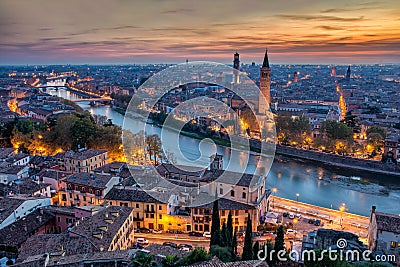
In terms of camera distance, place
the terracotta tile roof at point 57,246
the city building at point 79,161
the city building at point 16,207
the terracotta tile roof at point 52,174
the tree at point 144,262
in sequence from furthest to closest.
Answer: the city building at point 79,161, the terracotta tile roof at point 52,174, the city building at point 16,207, the terracotta tile roof at point 57,246, the tree at point 144,262

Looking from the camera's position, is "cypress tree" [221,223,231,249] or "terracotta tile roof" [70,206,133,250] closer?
"terracotta tile roof" [70,206,133,250]

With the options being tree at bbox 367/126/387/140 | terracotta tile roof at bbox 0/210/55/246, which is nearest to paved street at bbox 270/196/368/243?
terracotta tile roof at bbox 0/210/55/246

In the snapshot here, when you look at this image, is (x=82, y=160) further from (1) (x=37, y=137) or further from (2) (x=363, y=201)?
(2) (x=363, y=201)

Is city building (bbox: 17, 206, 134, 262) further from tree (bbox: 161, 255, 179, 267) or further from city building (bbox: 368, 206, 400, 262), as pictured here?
city building (bbox: 368, 206, 400, 262)

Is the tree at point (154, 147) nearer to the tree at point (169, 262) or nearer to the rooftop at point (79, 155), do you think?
the rooftop at point (79, 155)

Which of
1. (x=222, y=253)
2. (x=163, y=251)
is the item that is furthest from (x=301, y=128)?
(x=163, y=251)

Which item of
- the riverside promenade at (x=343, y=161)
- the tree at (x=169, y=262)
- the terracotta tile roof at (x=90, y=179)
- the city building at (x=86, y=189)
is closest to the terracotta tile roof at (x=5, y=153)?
the city building at (x=86, y=189)

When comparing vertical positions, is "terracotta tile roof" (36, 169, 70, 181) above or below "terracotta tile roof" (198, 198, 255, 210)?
above

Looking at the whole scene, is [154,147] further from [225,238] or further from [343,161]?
[225,238]
